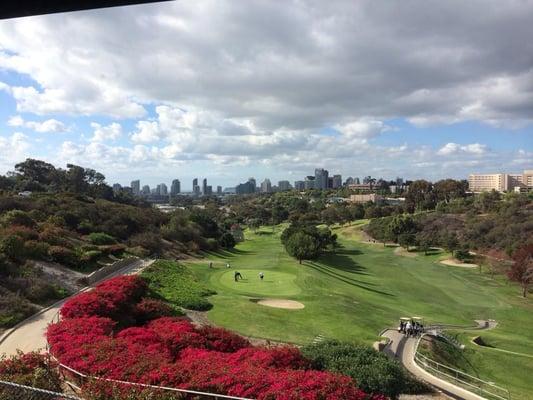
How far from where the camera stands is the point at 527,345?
2958 centimetres

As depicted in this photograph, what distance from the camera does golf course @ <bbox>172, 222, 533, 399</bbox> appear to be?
24109 millimetres

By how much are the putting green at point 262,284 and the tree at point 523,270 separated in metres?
27.0

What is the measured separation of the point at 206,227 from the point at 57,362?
62426 millimetres

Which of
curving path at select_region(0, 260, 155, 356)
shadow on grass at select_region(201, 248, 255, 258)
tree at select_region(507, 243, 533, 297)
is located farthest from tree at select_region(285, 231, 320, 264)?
curving path at select_region(0, 260, 155, 356)

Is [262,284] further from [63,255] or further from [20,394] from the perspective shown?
[20,394]

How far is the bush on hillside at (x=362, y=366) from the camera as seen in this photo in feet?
43.1

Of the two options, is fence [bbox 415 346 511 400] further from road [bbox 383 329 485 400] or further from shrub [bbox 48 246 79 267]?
shrub [bbox 48 246 79 267]

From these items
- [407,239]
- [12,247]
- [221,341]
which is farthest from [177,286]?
[407,239]

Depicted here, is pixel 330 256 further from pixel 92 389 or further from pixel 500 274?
pixel 92 389

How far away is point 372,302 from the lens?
125ft

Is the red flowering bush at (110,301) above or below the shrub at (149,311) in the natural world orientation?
above

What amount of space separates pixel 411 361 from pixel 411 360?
0.65 ft

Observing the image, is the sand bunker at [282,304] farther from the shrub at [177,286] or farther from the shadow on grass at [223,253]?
the shadow on grass at [223,253]

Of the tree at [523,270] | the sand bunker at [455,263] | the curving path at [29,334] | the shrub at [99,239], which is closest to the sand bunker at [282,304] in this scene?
the curving path at [29,334]
